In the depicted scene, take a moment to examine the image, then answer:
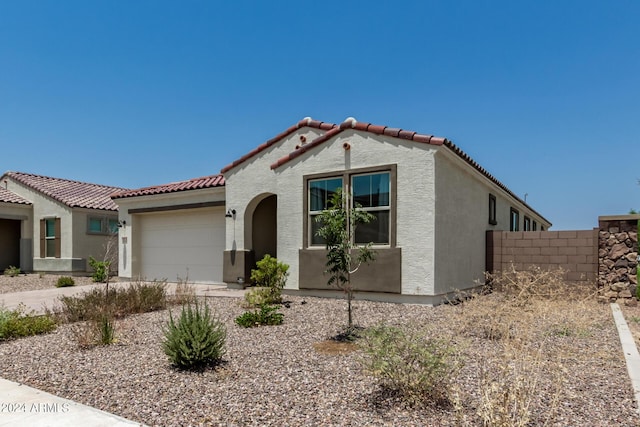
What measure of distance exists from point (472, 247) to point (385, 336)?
8.35m

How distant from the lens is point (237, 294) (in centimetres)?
1152

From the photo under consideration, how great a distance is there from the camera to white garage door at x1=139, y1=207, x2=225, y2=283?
14656mm

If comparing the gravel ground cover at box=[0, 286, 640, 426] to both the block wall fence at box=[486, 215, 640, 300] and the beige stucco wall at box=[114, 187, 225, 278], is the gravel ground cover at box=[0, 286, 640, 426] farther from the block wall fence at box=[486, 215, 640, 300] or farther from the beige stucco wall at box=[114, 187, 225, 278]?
the beige stucco wall at box=[114, 187, 225, 278]

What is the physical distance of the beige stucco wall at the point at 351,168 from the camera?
9.30 metres

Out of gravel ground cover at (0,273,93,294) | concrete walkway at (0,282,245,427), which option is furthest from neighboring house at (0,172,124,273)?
concrete walkway at (0,282,245,427)

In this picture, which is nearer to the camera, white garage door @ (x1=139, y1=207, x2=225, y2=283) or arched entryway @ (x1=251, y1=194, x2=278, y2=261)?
arched entryway @ (x1=251, y1=194, x2=278, y2=261)

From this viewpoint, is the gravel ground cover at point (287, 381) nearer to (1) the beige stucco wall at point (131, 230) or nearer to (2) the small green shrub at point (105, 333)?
(2) the small green shrub at point (105, 333)

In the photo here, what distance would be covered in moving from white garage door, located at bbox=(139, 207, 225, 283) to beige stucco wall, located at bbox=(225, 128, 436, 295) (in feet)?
6.15

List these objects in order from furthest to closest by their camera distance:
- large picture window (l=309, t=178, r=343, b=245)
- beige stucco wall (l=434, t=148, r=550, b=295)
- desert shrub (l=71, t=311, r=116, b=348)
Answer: large picture window (l=309, t=178, r=343, b=245), beige stucco wall (l=434, t=148, r=550, b=295), desert shrub (l=71, t=311, r=116, b=348)

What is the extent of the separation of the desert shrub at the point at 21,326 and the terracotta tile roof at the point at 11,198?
15.6 metres

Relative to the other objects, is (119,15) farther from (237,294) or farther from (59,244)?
(59,244)

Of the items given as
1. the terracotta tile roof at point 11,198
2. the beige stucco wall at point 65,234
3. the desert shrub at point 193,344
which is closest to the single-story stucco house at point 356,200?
the desert shrub at point 193,344

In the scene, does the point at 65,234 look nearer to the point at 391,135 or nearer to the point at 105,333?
the point at 105,333

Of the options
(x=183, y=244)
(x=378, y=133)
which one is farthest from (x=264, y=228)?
(x=378, y=133)
